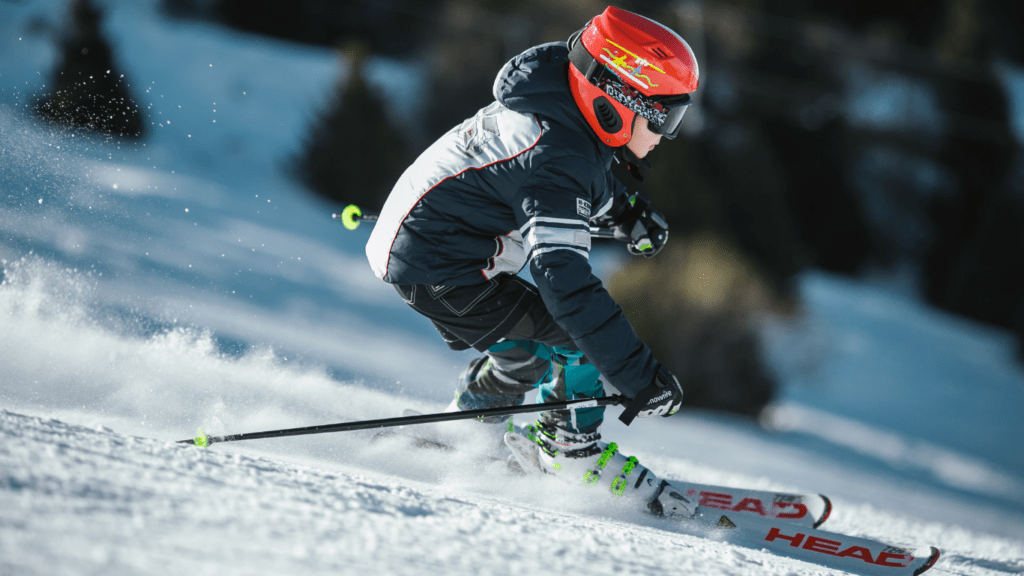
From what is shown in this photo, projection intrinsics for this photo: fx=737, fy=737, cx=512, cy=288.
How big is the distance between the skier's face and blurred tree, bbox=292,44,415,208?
9.83m

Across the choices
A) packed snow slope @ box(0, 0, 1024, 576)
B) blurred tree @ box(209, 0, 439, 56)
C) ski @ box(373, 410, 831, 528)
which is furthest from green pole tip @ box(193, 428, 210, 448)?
blurred tree @ box(209, 0, 439, 56)

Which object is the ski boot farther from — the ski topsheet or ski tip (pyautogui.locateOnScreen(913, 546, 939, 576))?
ski tip (pyautogui.locateOnScreen(913, 546, 939, 576))

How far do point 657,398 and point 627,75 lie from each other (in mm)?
1145

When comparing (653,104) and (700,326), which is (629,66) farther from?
(700,326)

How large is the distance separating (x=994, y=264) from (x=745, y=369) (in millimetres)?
12944

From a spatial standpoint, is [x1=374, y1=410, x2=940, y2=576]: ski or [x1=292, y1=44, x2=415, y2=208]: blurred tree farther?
[x1=292, y1=44, x2=415, y2=208]: blurred tree

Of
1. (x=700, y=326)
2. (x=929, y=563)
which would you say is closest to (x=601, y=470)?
(x=929, y=563)

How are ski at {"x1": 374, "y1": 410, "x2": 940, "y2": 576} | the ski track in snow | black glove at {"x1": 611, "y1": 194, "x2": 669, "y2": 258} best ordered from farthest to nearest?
1. black glove at {"x1": 611, "y1": 194, "x2": 669, "y2": 258}
2. ski at {"x1": 374, "y1": 410, "x2": 940, "y2": 576}
3. the ski track in snow

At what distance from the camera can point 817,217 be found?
19844mm

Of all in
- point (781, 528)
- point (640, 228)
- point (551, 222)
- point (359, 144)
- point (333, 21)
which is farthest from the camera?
point (333, 21)

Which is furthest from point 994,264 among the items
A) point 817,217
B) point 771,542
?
point 771,542

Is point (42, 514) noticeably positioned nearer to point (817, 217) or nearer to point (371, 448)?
point (371, 448)

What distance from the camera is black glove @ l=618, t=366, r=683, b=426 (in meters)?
2.58

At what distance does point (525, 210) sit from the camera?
2.47 metres
